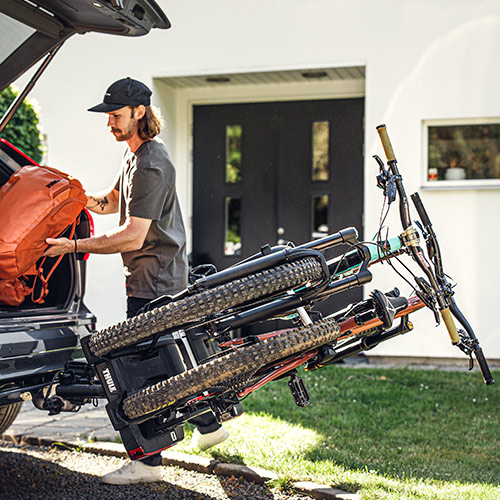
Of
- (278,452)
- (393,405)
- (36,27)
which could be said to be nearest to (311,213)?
(393,405)

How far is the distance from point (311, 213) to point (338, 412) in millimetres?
3528

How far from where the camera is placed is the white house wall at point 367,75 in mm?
7664

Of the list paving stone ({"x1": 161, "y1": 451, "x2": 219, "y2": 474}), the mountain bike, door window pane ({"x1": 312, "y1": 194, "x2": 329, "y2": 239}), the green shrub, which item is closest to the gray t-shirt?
the mountain bike

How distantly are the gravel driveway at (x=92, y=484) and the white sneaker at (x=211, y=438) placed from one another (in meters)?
0.19

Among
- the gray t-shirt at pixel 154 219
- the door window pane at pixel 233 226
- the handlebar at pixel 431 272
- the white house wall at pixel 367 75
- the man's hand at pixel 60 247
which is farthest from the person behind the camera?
the door window pane at pixel 233 226

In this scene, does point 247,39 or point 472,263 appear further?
point 247,39

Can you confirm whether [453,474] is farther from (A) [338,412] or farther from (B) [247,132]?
(B) [247,132]

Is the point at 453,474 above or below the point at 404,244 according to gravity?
below

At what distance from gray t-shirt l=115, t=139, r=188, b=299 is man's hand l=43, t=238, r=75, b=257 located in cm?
33

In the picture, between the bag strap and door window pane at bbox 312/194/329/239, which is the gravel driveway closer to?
the bag strap

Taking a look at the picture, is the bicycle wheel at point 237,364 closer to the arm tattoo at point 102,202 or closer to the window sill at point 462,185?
the arm tattoo at point 102,202

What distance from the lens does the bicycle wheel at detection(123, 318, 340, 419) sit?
2801 mm

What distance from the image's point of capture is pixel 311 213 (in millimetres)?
8633

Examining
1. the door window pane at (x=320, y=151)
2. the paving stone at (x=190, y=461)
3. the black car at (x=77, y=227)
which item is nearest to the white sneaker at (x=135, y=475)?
the paving stone at (x=190, y=461)
